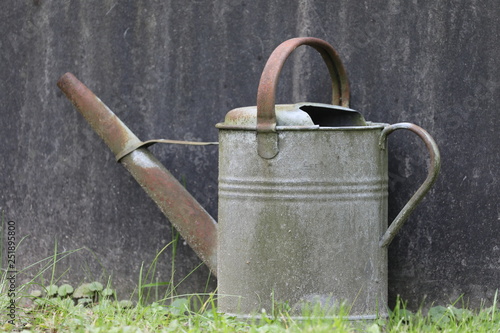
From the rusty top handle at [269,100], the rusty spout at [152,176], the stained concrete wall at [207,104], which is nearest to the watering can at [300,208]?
the rusty top handle at [269,100]

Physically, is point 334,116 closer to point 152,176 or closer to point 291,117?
point 291,117

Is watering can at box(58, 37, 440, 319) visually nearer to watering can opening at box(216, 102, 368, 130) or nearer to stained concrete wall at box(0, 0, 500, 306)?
watering can opening at box(216, 102, 368, 130)

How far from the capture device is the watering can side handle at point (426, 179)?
96.9 inches

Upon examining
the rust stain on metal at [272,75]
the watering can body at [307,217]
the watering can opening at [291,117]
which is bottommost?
the watering can body at [307,217]

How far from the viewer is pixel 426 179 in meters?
2.50

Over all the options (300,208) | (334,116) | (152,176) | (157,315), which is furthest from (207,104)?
(157,315)

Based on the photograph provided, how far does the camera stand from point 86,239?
3.13 metres

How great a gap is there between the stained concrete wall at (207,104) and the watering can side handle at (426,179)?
302 mm

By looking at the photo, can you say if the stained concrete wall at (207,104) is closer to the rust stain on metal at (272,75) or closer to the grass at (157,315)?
the grass at (157,315)

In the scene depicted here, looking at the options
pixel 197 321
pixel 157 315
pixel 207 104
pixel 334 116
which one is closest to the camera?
pixel 197 321

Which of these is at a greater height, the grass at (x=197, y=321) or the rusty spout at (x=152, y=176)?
the rusty spout at (x=152, y=176)

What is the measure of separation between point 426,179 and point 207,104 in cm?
92

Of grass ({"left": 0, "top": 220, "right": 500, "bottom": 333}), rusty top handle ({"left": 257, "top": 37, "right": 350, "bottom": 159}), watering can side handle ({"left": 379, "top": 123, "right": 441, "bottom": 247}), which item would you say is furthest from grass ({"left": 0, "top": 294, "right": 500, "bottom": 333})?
rusty top handle ({"left": 257, "top": 37, "right": 350, "bottom": 159})

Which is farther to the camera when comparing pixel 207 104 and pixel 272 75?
pixel 207 104
